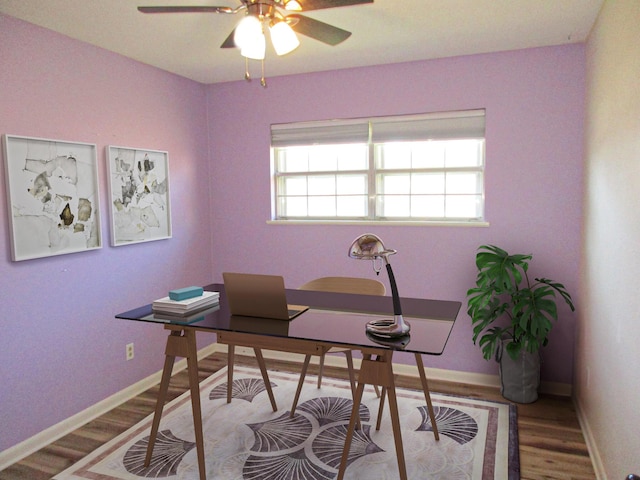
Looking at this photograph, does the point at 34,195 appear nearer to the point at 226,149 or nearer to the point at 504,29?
the point at 226,149

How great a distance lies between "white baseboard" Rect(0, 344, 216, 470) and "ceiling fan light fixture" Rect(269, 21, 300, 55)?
2560 millimetres

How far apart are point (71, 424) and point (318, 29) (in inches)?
108

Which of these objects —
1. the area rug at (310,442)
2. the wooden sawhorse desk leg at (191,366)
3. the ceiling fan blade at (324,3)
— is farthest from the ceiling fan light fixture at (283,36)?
the area rug at (310,442)

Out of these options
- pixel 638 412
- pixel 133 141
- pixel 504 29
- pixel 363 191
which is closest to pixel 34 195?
pixel 133 141

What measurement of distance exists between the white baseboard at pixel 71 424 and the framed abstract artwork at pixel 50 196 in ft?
3.44

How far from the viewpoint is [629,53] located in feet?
6.56

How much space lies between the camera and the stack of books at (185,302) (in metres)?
2.32

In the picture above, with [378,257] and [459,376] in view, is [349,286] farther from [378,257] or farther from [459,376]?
[459,376]

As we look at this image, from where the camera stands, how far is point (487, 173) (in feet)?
11.4

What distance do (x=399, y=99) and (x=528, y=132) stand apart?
3.16 ft

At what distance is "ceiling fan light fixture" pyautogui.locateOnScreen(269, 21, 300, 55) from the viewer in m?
2.02

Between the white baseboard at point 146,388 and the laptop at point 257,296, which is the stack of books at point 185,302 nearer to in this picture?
the laptop at point 257,296

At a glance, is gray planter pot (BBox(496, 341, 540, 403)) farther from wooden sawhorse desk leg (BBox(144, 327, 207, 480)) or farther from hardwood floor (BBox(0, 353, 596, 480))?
wooden sawhorse desk leg (BBox(144, 327, 207, 480))

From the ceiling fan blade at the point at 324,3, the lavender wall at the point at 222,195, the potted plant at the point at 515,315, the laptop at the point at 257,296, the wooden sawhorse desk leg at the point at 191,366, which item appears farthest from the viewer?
the potted plant at the point at 515,315
